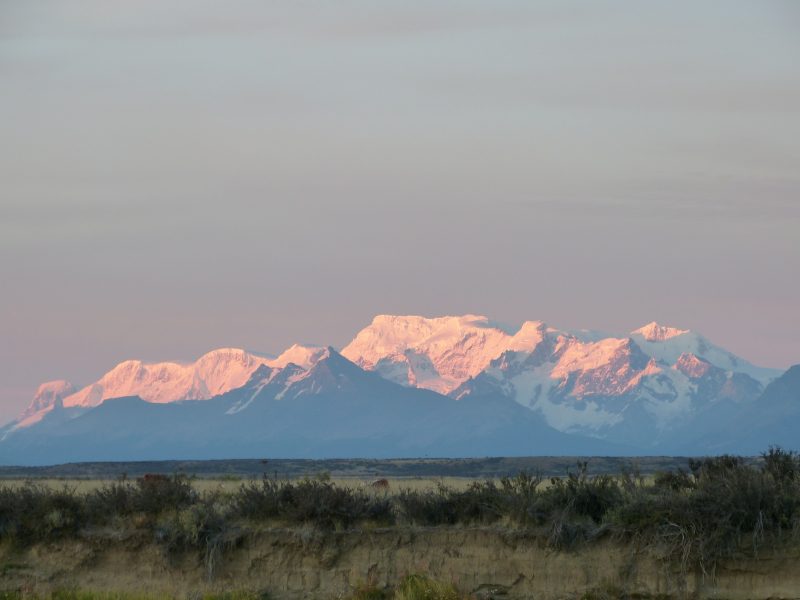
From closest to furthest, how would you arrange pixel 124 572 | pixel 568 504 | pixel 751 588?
pixel 751 588
pixel 568 504
pixel 124 572

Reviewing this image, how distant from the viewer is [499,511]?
95.5 ft

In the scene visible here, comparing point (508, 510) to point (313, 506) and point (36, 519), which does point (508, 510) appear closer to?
point (313, 506)

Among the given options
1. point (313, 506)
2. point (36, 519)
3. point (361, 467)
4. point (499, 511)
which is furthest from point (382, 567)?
point (361, 467)

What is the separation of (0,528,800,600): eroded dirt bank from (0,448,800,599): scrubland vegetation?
24 cm

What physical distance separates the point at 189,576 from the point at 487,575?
19.2 ft

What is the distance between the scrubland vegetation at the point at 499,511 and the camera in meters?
27.1

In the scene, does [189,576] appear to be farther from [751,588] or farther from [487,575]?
[751,588]

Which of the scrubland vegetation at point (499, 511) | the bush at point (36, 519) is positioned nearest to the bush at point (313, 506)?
the scrubland vegetation at point (499, 511)

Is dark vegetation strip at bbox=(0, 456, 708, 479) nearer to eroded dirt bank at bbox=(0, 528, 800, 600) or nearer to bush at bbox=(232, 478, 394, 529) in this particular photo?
bush at bbox=(232, 478, 394, 529)

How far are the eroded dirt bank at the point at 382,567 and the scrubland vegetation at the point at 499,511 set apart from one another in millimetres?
237

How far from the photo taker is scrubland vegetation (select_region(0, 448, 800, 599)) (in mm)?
27125

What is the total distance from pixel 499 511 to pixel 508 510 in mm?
247

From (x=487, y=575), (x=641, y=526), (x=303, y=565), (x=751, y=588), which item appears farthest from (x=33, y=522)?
(x=751, y=588)

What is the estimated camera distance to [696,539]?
27094mm
